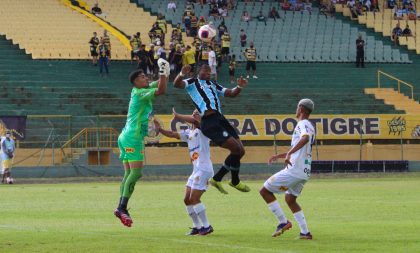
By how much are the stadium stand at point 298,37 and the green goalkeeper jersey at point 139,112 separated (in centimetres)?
4454

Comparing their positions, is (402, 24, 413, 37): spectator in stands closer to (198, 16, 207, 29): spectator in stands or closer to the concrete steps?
the concrete steps

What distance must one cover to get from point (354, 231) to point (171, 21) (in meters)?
46.8

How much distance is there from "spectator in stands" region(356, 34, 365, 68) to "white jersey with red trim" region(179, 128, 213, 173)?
44.8 metres

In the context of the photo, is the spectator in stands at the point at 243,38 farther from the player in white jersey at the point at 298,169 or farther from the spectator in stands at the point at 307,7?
the player in white jersey at the point at 298,169

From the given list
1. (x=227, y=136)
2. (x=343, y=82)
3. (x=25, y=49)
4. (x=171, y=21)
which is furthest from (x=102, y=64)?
(x=227, y=136)

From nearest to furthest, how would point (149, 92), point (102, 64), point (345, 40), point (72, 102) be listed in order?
1. point (149, 92)
2. point (72, 102)
3. point (102, 64)
4. point (345, 40)

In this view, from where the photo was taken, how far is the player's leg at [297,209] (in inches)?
680

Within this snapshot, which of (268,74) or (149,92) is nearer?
(149,92)

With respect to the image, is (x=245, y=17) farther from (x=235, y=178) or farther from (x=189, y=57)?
(x=235, y=178)

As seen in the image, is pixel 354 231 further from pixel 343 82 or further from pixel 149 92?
pixel 343 82

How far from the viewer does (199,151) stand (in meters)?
18.9

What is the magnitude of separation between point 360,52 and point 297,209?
154 ft

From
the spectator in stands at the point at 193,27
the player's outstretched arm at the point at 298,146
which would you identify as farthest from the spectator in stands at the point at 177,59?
the player's outstretched arm at the point at 298,146

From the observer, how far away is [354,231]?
62.0 ft
